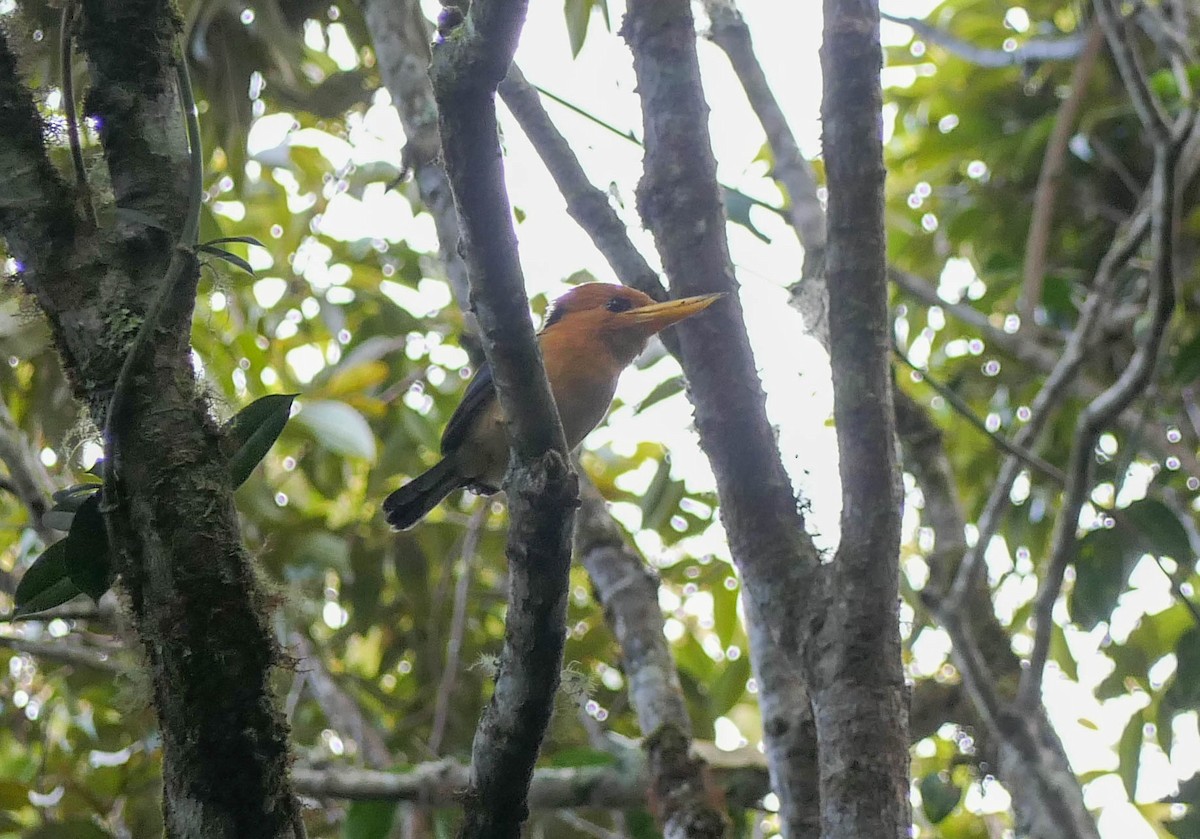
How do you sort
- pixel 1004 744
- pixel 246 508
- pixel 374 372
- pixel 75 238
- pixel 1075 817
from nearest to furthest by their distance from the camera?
pixel 75 238, pixel 1075 817, pixel 1004 744, pixel 246 508, pixel 374 372

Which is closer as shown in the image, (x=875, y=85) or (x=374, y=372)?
(x=875, y=85)

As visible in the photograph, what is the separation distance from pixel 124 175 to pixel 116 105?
0.12 m

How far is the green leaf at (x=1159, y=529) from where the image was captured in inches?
132

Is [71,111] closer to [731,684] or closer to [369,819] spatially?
[369,819]

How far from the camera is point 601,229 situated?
2748 mm

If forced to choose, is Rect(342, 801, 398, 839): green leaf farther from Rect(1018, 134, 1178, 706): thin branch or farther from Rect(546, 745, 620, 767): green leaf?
Rect(1018, 134, 1178, 706): thin branch

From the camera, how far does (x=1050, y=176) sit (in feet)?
13.8

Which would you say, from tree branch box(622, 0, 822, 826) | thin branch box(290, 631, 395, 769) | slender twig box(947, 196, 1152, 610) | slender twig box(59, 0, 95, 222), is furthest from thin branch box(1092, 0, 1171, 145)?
thin branch box(290, 631, 395, 769)

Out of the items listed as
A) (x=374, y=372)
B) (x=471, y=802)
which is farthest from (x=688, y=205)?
(x=374, y=372)

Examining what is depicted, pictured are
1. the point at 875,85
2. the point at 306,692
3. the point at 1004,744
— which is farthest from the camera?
the point at 306,692

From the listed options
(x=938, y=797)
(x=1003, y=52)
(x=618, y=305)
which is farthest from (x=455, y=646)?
(x=1003, y=52)

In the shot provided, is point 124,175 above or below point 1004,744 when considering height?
above

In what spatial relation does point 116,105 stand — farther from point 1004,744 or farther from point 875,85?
point 1004,744

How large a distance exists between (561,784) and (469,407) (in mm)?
1231
